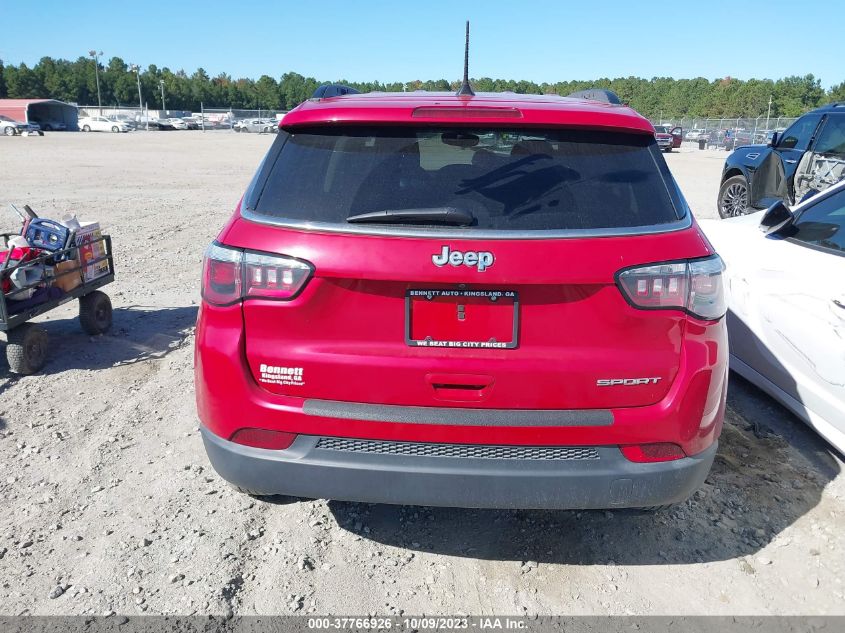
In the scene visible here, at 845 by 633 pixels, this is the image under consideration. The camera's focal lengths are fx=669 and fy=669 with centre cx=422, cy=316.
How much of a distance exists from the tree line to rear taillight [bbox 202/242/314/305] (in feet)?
314

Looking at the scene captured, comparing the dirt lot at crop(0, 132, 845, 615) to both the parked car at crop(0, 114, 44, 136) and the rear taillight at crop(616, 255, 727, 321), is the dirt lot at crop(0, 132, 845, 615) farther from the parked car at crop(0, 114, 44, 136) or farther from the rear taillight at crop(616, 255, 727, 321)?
the parked car at crop(0, 114, 44, 136)

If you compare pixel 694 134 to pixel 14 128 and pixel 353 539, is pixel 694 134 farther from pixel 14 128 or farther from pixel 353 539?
pixel 353 539

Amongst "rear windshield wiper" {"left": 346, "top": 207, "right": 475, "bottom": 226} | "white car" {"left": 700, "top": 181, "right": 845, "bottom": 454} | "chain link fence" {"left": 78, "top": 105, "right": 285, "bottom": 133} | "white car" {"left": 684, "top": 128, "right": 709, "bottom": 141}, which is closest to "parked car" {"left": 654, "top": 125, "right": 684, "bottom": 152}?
"white car" {"left": 700, "top": 181, "right": 845, "bottom": 454}

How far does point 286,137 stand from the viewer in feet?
8.77

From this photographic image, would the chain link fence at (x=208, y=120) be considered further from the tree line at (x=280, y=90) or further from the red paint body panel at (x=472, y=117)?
the red paint body panel at (x=472, y=117)

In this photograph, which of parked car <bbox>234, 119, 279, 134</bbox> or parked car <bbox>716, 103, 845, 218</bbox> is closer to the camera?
parked car <bbox>716, 103, 845, 218</bbox>

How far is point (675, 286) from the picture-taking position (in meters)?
2.37

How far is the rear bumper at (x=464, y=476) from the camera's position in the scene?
7.88ft

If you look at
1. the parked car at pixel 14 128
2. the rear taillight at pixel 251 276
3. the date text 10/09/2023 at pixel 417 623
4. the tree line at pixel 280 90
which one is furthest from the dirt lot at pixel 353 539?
the tree line at pixel 280 90

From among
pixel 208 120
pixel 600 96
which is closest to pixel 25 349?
pixel 600 96

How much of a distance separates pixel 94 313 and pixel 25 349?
88 cm

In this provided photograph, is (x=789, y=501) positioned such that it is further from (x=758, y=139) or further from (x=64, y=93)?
(x=64, y=93)

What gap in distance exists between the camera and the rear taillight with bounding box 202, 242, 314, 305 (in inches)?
93.4

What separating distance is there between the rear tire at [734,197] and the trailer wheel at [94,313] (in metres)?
9.74
